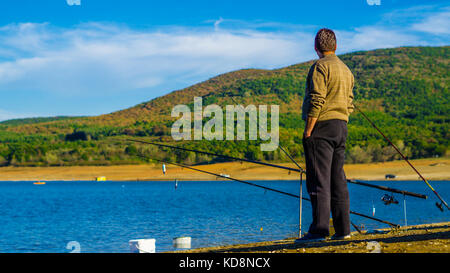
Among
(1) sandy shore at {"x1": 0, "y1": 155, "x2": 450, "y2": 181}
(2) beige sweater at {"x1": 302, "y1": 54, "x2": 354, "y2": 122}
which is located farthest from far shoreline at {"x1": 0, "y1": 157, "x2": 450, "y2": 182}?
(2) beige sweater at {"x1": 302, "y1": 54, "x2": 354, "y2": 122}

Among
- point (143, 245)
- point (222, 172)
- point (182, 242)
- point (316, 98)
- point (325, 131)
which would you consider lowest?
point (222, 172)

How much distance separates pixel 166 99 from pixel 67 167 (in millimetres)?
33099

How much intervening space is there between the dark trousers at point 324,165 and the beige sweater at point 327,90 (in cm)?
13

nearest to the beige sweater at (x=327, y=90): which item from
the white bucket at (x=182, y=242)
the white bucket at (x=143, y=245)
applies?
the white bucket at (x=143, y=245)

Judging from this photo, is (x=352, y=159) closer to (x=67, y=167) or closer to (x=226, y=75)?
(x=226, y=75)

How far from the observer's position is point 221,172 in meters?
105

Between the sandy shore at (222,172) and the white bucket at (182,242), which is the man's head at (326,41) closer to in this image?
the white bucket at (182,242)

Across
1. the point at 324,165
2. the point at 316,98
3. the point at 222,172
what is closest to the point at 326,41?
the point at 316,98

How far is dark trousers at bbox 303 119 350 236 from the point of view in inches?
234

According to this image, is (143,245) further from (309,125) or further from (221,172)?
(221,172)

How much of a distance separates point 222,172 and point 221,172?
60 centimetres

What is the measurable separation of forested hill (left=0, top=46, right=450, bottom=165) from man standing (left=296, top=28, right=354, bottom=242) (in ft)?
205

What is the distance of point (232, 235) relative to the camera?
2361 centimetres
